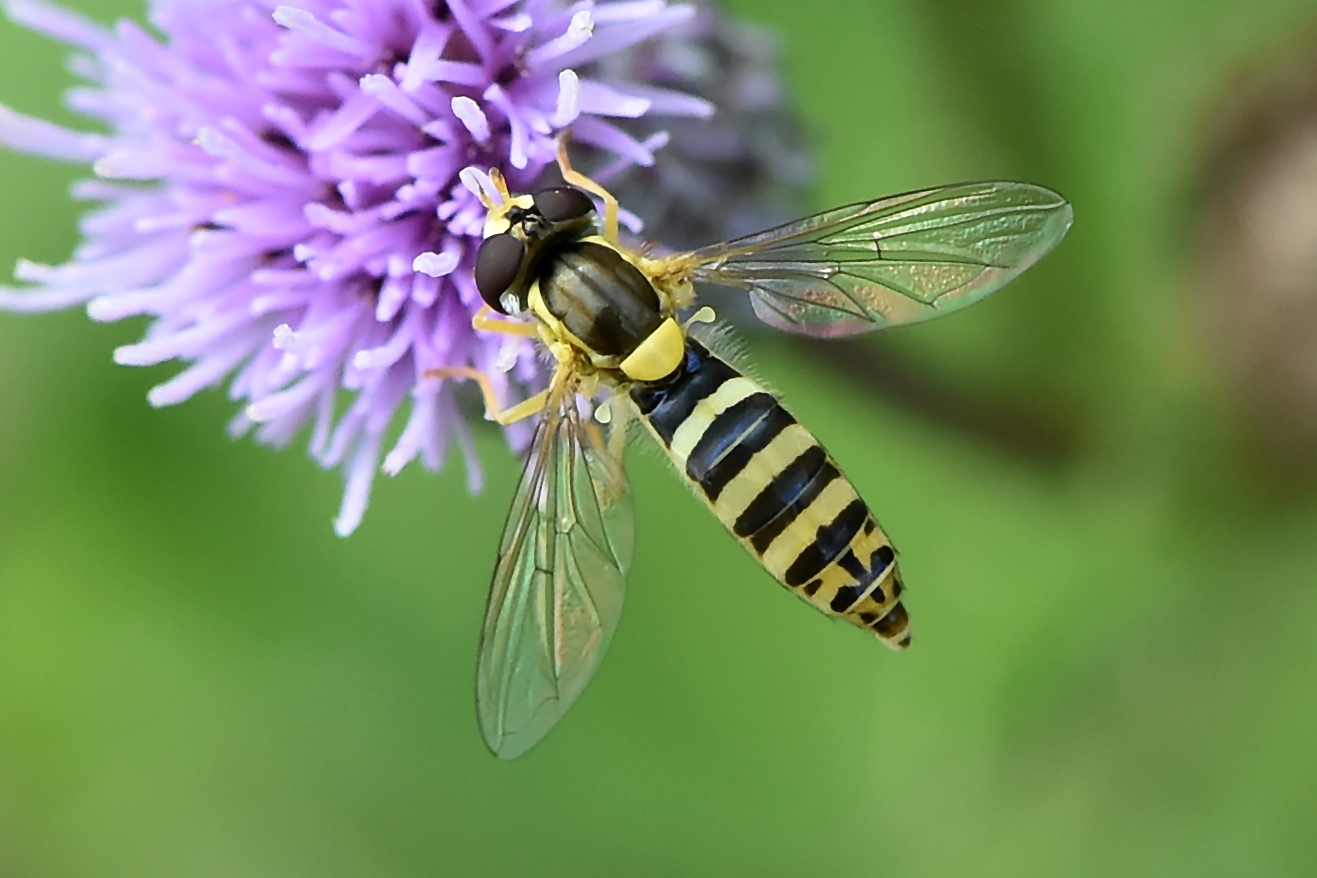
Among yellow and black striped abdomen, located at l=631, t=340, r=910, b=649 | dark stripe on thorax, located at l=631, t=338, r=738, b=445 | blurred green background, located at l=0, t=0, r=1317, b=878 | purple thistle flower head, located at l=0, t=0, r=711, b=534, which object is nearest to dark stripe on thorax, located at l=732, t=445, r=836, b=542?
yellow and black striped abdomen, located at l=631, t=340, r=910, b=649

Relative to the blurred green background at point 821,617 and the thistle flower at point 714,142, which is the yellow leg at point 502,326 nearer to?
the thistle flower at point 714,142

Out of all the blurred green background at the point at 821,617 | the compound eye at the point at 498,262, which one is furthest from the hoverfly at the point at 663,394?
the blurred green background at the point at 821,617

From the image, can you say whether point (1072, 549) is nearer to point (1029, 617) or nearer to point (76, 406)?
point (1029, 617)

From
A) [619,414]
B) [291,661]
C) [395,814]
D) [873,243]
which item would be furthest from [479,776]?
[873,243]

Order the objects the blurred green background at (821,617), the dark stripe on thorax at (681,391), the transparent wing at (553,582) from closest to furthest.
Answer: the transparent wing at (553,582), the dark stripe on thorax at (681,391), the blurred green background at (821,617)

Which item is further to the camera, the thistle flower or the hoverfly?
the thistle flower

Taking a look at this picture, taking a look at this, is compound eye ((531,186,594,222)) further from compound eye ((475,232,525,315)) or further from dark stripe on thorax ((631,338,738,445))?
dark stripe on thorax ((631,338,738,445))
